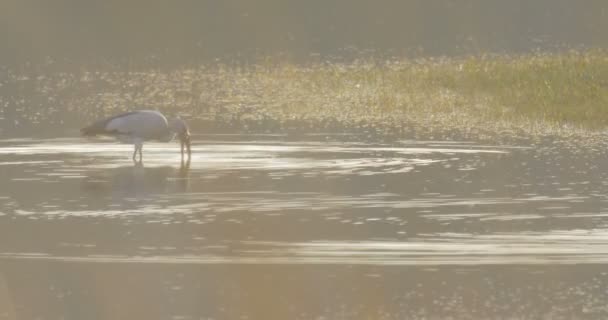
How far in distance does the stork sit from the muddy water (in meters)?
0.27

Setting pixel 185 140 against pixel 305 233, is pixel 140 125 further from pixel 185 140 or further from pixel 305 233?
pixel 305 233

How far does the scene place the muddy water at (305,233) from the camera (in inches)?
403

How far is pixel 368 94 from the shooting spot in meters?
29.8

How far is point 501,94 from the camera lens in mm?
27797

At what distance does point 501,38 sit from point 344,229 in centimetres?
3900

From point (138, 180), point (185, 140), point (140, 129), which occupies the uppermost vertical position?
point (140, 129)

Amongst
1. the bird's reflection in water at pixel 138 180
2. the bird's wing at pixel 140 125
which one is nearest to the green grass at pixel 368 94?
the bird's wing at pixel 140 125

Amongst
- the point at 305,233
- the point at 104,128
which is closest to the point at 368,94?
the point at 104,128

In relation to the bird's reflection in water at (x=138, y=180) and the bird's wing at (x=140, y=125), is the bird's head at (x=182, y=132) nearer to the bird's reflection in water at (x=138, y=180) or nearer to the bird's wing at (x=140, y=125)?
the bird's wing at (x=140, y=125)

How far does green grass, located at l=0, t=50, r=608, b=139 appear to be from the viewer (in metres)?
24.1

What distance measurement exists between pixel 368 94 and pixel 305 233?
16.8 metres

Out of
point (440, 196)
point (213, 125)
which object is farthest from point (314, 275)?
point (213, 125)

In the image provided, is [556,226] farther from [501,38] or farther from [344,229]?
[501,38]

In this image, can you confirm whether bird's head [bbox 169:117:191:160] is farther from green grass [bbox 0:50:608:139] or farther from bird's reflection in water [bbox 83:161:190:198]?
green grass [bbox 0:50:608:139]
